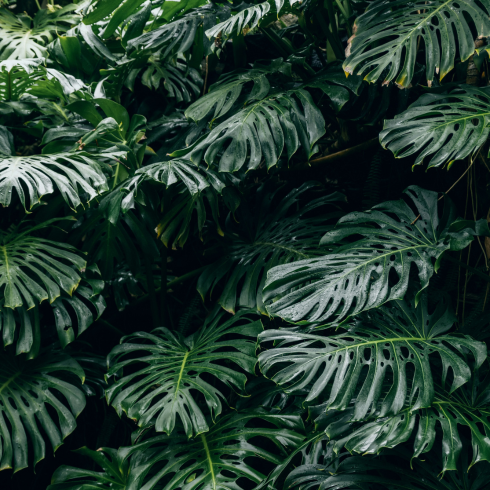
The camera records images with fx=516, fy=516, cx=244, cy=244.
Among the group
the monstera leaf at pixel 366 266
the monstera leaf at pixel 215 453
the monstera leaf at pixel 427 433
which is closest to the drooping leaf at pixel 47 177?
the monstera leaf at pixel 366 266

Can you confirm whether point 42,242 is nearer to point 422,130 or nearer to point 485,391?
point 422,130

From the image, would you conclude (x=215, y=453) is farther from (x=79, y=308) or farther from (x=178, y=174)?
(x=178, y=174)

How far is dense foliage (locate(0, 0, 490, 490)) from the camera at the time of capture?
1079 mm

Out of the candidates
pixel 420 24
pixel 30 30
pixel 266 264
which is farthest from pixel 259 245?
pixel 30 30

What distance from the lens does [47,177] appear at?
1336 millimetres

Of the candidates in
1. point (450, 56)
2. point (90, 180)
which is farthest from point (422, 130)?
point (90, 180)

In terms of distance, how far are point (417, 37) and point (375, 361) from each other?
0.76m

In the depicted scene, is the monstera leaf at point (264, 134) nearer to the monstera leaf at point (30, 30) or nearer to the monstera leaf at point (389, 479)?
the monstera leaf at point (389, 479)

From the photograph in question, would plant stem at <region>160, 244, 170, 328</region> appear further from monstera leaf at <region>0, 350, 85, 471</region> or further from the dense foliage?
monstera leaf at <region>0, 350, 85, 471</region>

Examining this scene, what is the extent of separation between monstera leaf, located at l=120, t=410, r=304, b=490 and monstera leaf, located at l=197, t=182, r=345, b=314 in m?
0.29

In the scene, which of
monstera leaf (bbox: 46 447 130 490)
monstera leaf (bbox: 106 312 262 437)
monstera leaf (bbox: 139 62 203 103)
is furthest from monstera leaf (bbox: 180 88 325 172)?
monstera leaf (bbox: 46 447 130 490)

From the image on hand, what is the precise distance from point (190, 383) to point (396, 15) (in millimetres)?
1042

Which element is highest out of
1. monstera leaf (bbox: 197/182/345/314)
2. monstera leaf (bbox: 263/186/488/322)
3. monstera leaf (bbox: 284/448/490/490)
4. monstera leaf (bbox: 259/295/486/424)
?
monstera leaf (bbox: 263/186/488/322)

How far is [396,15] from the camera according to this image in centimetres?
129
